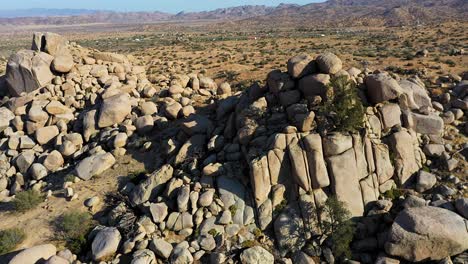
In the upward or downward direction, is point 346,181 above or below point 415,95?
below

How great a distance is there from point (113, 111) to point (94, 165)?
12.4 feet

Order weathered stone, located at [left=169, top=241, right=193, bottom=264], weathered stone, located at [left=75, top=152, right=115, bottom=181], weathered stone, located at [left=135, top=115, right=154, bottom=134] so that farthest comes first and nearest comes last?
weathered stone, located at [left=135, top=115, right=154, bottom=134], weathered stone, located at [left=75, top=152, right=115, bottom=181], weathered stone, located at [left=169, top=241, right=193, bottom=264]

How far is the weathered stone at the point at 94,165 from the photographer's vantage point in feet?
63.7

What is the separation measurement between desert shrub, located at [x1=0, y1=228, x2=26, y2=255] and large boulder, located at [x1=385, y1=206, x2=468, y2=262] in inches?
569

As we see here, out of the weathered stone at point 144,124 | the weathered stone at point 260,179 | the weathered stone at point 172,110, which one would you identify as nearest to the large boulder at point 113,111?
the weathered stone at point 144,124

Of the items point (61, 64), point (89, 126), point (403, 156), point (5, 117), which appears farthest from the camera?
point (61, 64)

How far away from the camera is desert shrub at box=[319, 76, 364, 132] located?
16.7 m

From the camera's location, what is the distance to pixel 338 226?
50.6ft

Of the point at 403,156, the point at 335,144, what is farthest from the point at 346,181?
the point at 403,156

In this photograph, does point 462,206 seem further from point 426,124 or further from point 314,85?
point 314,85

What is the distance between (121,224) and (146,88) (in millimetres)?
11538

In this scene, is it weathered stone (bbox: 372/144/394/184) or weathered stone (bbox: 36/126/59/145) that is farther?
weathered stone (bbox: 36/126/59/145)

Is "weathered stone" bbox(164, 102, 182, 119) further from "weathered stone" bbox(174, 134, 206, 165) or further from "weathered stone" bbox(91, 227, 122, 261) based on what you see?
"weathered stone" bbox(91, 227, 122, 261)

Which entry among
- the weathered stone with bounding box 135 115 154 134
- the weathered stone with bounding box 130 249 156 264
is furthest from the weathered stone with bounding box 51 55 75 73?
the weathered stone with bounding box 130 249 156 264
